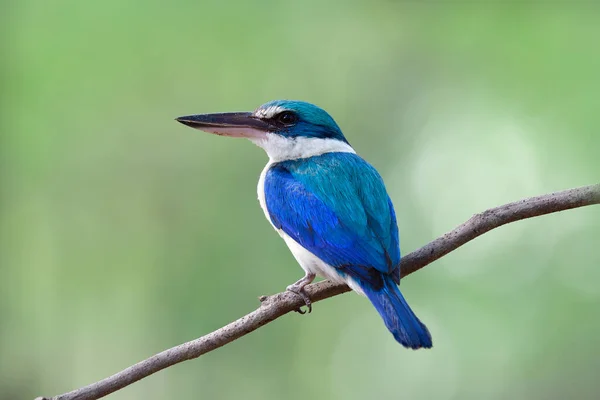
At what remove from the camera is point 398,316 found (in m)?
2.09

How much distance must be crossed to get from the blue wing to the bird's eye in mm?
172

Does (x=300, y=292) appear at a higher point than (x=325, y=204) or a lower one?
lower

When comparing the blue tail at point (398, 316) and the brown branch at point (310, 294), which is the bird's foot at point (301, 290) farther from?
the blue tail at point (398, 316)

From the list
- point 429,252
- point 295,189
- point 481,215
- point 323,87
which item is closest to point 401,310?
point 429,252

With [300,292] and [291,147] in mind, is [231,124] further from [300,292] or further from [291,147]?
[300,292]

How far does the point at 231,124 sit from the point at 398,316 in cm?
106

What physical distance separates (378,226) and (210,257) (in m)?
2.56

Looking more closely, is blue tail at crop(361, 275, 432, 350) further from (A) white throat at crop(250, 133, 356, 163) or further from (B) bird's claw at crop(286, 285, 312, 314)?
(A) white throat at crop(250, 133, 356, 163)

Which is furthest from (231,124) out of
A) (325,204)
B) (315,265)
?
(315,265)

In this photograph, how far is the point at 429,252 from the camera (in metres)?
2.39

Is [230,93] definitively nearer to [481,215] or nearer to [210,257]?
[210,257]

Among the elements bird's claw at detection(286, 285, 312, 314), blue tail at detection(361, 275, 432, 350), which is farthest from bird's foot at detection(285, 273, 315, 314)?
blue tail at detection(361, 275, 432, 350)

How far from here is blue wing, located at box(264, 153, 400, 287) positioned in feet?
7.74

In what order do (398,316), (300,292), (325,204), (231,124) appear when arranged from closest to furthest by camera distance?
(398,316) < (300,292) < (325,204) < (231,124)
